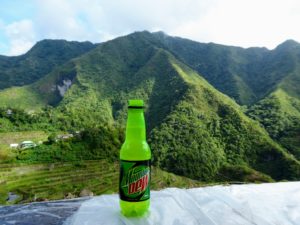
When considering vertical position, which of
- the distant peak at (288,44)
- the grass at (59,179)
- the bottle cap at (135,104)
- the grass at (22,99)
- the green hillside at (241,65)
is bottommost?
the grass at (59,179)

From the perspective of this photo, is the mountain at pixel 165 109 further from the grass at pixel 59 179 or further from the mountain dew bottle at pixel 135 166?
the mountain dew bottle at pixel 135 166

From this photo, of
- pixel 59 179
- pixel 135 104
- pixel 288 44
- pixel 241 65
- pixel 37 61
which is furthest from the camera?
pixel 288 44

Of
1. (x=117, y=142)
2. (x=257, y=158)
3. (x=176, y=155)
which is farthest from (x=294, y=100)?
(x=117, y=142)

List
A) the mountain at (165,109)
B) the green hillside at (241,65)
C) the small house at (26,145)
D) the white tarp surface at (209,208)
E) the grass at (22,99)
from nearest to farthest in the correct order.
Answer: the white tarp surface at (209,208), the small house at (26,145), the mountain at (165,109), the grass at (22,99), the green hillside at (241,65)

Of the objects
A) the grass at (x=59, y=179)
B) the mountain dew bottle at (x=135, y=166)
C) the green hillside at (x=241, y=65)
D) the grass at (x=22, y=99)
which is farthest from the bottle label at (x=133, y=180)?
the green hillside at (x=241, y=65)

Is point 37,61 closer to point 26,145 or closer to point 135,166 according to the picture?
point 26,145

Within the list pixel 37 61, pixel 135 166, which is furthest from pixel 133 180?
pixel 37 61

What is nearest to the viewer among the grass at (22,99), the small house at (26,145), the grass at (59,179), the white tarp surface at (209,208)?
the white tarp surface at (209,208)

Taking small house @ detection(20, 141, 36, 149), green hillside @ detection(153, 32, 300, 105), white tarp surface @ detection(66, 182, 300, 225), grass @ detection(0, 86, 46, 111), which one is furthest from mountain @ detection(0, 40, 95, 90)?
white tarp surface @ detection(66, 182, 300, 225)
